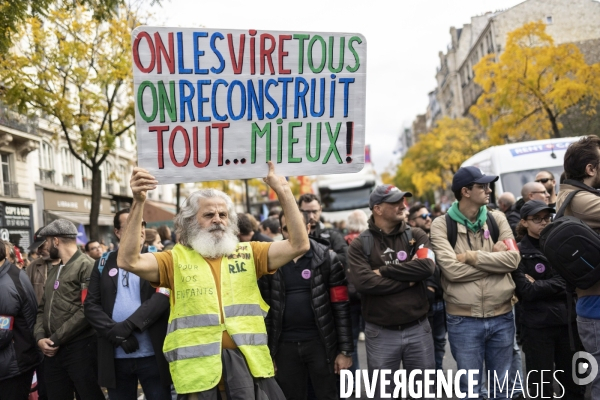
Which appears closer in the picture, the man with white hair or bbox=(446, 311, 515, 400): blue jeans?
the man with white hair

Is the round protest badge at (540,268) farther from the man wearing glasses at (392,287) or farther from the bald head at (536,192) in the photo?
the bald head at (536,192)

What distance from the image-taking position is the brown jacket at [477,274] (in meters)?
5.12

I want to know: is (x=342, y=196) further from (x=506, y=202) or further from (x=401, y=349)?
(x=401, y=349)

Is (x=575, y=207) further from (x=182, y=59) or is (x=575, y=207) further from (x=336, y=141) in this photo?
(x=182, y=59)

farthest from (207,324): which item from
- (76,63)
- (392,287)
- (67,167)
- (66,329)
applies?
(67,167)

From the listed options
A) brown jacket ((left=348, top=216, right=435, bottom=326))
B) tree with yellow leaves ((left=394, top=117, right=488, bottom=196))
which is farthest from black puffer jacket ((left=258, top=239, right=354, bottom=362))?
tree with yellow leaves ((left=394, top=117, right=488, bottom=196))

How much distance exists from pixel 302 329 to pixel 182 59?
2.44 m

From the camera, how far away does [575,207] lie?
13.9 feet

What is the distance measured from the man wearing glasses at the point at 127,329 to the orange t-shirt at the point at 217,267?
3.70 feet

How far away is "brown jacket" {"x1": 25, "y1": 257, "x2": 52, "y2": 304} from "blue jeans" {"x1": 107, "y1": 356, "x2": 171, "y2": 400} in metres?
2.65

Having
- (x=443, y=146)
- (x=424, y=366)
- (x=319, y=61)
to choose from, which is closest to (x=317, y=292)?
(x=424, y=366)

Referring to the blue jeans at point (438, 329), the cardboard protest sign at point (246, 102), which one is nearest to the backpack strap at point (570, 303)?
the cardboard protest sign at point (246, 102)

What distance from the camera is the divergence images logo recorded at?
4.47 meters

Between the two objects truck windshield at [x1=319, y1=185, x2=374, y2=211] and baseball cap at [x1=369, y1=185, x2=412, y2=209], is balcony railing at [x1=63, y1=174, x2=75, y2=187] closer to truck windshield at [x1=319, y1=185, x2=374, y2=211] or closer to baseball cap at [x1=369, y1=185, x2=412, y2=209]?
truck windshield at [x1=319, y1=185, x2=374, y2=211]
